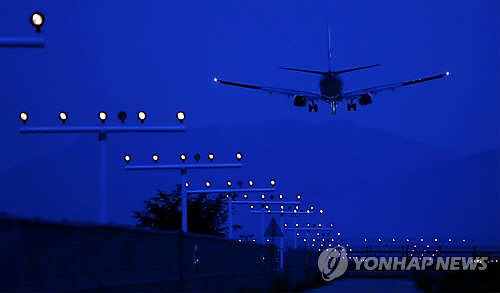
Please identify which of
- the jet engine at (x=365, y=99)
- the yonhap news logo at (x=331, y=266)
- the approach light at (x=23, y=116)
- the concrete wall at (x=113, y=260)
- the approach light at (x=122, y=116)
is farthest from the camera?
the jet engine at (x=365, y=99)

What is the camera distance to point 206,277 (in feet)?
96.9

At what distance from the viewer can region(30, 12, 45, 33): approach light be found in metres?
20.5

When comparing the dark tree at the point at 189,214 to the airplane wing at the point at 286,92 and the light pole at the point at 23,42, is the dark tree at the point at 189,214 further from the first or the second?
the light pole at the point at 23,42

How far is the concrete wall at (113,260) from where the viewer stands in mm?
15695

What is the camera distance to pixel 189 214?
78.9 metres

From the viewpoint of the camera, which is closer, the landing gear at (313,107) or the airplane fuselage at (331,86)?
the landing gear at (313,107)

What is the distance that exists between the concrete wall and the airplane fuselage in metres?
34.5

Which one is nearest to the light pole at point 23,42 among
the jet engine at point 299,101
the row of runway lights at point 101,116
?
the row of runway lights at point 101,116

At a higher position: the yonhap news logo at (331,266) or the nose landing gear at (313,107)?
the nose landing gear at (313,107)

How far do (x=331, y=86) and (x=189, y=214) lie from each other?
14.4 m

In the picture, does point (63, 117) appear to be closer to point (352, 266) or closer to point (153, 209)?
point (153, 209)

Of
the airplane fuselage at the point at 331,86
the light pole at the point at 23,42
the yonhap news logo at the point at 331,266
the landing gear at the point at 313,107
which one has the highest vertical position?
the airplane fuselage at the point at 331,86

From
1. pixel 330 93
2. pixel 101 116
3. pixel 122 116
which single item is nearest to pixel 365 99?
pixel 330 93

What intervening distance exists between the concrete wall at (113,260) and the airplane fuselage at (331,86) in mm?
34479
